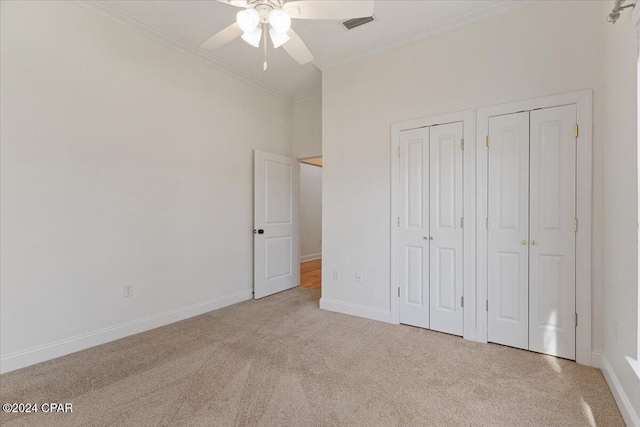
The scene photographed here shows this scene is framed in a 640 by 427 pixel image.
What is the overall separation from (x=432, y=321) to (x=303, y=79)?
3.43m

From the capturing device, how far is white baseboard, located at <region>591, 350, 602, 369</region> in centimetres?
218

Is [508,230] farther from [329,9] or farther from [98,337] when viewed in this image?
[98,337]

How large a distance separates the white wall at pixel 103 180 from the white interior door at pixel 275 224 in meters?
0.35

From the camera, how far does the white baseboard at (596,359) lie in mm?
2178

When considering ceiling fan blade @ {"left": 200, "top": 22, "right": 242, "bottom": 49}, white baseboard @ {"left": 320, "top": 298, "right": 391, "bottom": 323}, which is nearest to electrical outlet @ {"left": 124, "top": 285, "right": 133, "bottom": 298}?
white baseboard @ {"left": 320, "top": 298, "right": 391, "bottom": 323}

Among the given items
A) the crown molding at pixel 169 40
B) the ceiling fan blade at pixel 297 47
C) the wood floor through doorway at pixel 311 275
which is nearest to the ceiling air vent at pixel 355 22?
the ceiling fan blade at pixel 297 47

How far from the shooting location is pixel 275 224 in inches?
171

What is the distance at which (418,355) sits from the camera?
7.94 feet

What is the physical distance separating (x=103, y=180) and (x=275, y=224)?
218 cm

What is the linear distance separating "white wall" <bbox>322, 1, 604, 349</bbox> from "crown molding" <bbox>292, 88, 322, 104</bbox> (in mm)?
833

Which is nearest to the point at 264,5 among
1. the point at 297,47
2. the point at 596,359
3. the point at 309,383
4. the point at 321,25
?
the point at 297,47

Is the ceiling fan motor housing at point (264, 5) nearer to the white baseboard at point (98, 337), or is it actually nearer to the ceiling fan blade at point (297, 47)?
the ceiling fan blade at point (297, 47)

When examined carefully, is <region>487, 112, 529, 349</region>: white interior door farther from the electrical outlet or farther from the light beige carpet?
the electrical outlet

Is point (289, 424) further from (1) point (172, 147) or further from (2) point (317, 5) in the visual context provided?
(1) point (172, 147)
